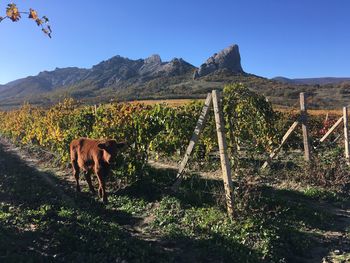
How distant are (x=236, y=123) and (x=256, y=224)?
385 centimetres

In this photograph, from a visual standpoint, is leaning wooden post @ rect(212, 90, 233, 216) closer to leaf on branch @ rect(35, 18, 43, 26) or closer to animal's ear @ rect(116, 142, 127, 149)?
animal's ear @ rect(116, 142, 127, 149)

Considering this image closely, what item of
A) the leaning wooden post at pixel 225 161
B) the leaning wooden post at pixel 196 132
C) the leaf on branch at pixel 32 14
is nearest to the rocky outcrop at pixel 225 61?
the leaning wooden post at pixel 196 132

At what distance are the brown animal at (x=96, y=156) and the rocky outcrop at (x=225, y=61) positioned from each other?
421 feet

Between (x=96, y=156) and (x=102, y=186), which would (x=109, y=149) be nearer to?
(x=96, y=156)

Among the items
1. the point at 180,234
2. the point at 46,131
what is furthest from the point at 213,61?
the point at 180,234

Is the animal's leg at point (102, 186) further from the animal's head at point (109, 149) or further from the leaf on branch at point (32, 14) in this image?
the leaf on branch at point (32, 14)

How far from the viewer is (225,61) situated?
512ft

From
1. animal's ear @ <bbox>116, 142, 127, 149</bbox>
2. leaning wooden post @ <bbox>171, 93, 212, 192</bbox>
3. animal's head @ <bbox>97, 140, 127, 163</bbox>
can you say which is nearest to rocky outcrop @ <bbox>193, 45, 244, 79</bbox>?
animal's ear @ <bbox>116, 142, 127, 149</bbox>

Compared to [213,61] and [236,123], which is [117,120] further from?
[213,61]

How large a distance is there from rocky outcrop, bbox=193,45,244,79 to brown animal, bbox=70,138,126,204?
421 ft

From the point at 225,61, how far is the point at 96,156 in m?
150

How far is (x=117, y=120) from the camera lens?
11.4m

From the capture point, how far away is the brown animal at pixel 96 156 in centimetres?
967

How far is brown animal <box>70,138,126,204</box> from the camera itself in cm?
967
